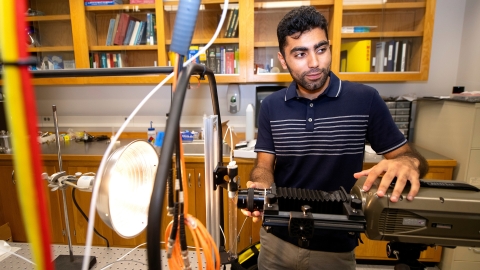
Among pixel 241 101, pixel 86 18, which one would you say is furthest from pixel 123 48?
pixel 241 101

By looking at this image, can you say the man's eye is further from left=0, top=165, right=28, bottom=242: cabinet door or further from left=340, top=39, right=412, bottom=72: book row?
left=0, top=165, right=28, bottom=242: cabinet door

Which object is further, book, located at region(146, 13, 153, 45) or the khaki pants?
book, located at region(146, 13, 153, 45)

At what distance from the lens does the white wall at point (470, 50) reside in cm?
199

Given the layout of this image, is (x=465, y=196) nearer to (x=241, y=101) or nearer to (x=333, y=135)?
(x=333, y=135)

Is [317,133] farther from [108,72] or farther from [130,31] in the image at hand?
[130,31]

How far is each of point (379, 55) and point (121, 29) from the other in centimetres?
203

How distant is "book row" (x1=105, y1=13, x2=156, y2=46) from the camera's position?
2.15 metres

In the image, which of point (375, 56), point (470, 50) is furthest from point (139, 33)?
point (470, 50)

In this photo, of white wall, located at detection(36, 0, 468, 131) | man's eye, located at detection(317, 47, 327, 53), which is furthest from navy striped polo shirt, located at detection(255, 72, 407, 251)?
white wall, located at detection(36, 0, 468, 131)

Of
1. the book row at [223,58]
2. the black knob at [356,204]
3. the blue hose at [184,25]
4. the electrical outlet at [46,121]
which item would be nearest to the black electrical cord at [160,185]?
the blue hose at [184,25]

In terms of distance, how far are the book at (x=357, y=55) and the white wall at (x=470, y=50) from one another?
0.75 metres

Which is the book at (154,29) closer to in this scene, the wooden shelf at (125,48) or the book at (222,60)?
the wooden shelf at (125,48)

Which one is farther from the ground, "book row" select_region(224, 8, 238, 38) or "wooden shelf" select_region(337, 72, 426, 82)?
"book row" select_region(224, 8, 238, 38)

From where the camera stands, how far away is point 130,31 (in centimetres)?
218
